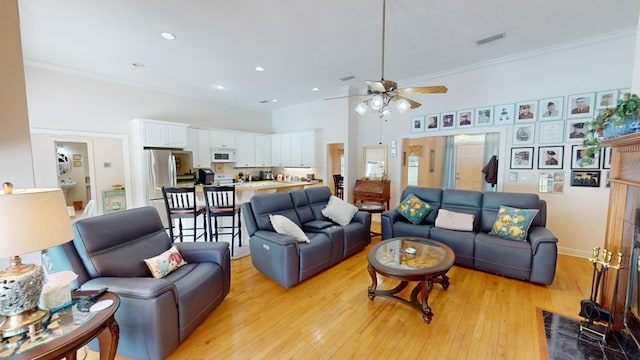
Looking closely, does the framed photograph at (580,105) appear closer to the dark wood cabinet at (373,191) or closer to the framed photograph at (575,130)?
the framed photograph at (575,130)

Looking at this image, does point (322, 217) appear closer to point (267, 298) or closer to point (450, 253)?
point (267, 298)

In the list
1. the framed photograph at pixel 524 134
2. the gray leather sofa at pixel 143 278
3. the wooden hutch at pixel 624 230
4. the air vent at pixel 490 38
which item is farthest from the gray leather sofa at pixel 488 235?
the gray leather sofa at pixel 143 278

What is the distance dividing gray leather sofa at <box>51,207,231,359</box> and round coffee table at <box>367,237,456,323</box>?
1575 millimetres

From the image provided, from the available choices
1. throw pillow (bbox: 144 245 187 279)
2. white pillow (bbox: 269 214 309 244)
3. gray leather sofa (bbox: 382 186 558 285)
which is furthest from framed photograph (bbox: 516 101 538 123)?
throw pillow (bbox: 144 245 187 279)

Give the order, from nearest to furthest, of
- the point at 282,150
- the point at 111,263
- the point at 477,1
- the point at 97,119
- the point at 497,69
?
the point at 111,263 → the point at 477,1 → the point at 497,69 → the point at 97,119 → the point at 282,150

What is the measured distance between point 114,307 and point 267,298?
1.47 metres

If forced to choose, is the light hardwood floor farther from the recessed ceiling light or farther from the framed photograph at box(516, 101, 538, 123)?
the recessed ceiling light

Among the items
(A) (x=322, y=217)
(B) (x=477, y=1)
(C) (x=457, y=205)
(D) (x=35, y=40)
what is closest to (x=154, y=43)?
(D) (x=35, y=40)

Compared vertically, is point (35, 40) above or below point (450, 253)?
above

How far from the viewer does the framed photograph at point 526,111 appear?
3926mm

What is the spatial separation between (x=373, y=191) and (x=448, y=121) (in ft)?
6.58

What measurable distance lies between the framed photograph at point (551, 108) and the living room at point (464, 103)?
0.31 feet

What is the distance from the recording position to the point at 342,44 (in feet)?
11.6

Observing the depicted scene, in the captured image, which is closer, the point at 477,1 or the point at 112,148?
the point at 477,1
